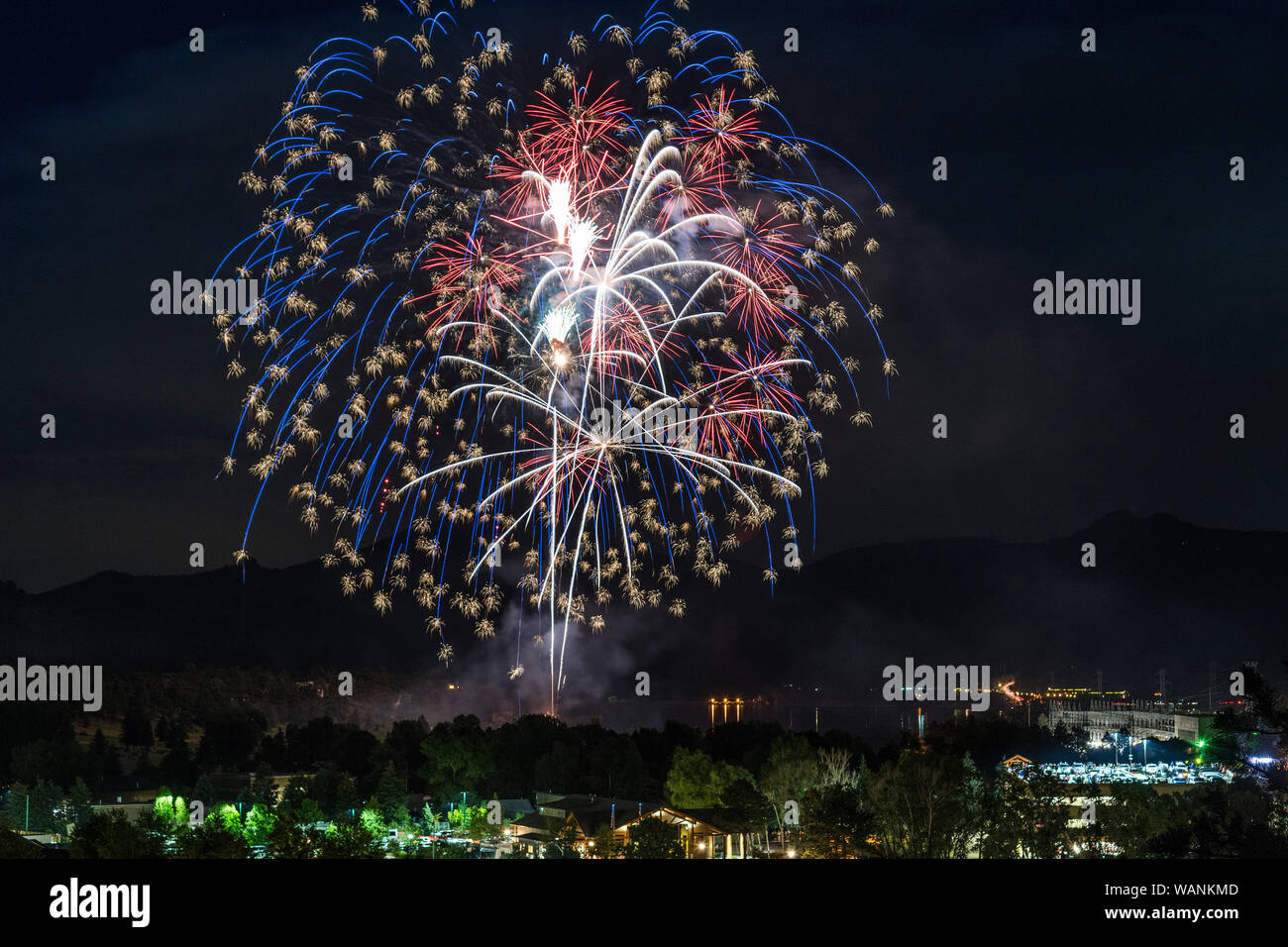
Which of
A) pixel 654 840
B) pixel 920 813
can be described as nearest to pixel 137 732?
pixel 654 840

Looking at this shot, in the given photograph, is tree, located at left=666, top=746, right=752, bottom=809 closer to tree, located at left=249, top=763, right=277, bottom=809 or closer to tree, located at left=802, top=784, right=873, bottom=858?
tree, located at left=802, top=784, right=873, bottom=858

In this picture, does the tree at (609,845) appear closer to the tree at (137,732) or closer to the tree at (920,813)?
the tree at (920,813)

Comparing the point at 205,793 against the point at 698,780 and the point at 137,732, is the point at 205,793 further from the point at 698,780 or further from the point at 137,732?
the point at 137,732

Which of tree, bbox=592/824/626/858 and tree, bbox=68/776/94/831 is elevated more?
tree, bbox=592/824/626/858

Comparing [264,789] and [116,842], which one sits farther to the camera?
[264,789]

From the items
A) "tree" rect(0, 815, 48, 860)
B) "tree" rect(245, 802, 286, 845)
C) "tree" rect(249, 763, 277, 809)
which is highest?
"tree" rect(0, 815, 48, 860)

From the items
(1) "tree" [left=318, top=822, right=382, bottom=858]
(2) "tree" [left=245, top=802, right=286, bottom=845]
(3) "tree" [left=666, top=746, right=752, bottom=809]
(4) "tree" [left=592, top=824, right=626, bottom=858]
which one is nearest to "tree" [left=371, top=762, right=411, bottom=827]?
(2) "tree" [left=245, top=802, right=286, bottom=845]

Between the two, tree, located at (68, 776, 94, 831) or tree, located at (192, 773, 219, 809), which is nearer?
tree, located at (68, 776, 94, 831)

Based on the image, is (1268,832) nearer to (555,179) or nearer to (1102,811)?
(555,179)

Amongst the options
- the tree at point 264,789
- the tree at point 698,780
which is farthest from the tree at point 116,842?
the tree at point 698,780

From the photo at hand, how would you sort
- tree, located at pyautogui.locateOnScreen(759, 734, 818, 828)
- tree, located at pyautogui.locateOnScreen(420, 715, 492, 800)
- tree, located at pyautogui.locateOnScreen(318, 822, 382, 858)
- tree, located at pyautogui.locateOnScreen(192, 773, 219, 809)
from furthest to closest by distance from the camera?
tree, located at pyautogui.locateOnScreen(420, 715, 492, 800)
tree, located at pyautogui.locateOnScreen(192, 773, 219, 809)
tree, located at pyautogui.locateOnScreen(759, 734, 818, 828)
tree, located at pyautogui.locateOnScreen(318, 822, 382, 858)
